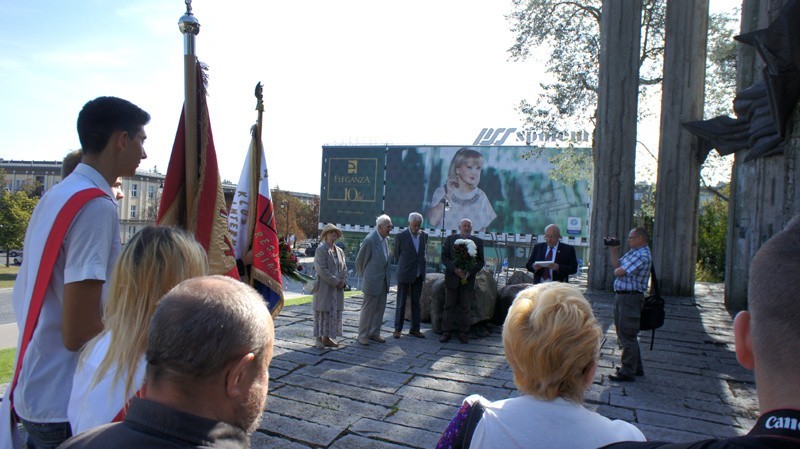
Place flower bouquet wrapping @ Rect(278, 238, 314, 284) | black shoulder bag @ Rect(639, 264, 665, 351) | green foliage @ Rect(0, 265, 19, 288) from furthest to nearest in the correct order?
1. green foliage @ Rect(0, 265, 19, 288)
2. black shoulder bag @ Rect(639, 264, 665, 351)
3. flower bouquet wrapping @ Rect(278, 238, 314, 284)

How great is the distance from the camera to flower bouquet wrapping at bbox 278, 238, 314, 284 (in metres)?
4.84

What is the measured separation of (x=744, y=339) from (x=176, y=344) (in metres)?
1.10

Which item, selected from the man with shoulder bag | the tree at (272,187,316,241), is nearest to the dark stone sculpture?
the man with shoulder bag

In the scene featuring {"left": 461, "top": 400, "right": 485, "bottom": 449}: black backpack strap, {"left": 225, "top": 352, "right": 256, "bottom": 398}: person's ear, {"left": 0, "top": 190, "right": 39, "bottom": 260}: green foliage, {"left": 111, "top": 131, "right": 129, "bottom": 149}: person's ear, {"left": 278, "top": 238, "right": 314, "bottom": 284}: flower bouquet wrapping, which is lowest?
{"left": 0, "top": 190, "right": 39, "bottom": 260}: green foliage

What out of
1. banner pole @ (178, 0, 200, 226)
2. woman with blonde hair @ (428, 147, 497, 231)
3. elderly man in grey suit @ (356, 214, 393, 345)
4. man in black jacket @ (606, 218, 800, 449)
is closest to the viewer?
man in black jacket @ (606, 218, 800, 449)

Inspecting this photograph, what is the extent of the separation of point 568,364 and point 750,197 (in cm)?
923

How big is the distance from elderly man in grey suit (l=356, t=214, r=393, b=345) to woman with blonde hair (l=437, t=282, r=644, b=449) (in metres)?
5.16

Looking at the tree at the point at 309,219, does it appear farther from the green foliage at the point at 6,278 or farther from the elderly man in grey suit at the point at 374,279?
the elderly man in grey suit at the point at 374,279

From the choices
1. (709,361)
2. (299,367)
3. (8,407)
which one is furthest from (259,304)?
(709,361)

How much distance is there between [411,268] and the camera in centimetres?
730

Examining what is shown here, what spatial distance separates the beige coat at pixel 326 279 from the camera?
6516 millimetres

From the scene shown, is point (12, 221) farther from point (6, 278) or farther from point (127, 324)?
point (127, 324)

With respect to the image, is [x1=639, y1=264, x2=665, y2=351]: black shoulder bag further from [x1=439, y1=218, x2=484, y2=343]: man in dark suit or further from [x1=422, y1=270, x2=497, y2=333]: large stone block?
[x1=422, y1=270, x2=497, y2=333]: large stone block

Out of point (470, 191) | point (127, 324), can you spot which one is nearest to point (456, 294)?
point (127, 324)
